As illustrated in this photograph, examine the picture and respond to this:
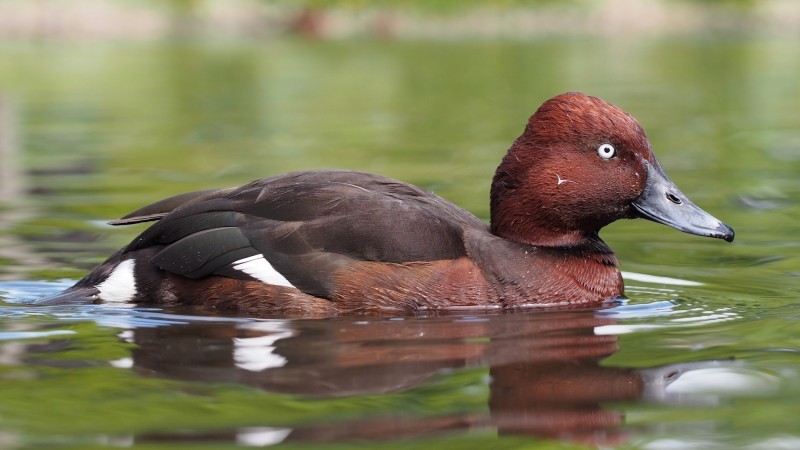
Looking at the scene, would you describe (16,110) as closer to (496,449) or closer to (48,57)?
(48,57)

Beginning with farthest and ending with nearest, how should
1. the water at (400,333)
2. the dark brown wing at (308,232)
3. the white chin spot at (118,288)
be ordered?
the white chin spot at (118,288)
the dark brown wing at (308,232)
the water at (400,333)

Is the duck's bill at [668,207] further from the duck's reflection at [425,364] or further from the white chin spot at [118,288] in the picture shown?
the white chin spot at [118,288]

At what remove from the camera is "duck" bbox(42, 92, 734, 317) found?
552cm

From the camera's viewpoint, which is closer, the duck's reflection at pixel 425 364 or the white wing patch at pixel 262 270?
the duck's reflection at pixel 425 364

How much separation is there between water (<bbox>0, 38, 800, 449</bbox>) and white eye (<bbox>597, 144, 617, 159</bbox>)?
66cm

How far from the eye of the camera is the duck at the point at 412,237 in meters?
5.52

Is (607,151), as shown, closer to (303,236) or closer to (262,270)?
(303,236)

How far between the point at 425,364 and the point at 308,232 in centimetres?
Answer: 113

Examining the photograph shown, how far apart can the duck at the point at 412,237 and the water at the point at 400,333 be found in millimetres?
153

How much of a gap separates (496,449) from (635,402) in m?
0.67

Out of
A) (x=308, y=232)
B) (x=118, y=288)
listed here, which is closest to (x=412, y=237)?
(x=308, y=232)

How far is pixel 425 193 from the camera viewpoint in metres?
5.95

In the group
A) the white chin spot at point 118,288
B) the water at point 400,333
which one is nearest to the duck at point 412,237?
the white chin spot at point 118,288

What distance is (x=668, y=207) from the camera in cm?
581
